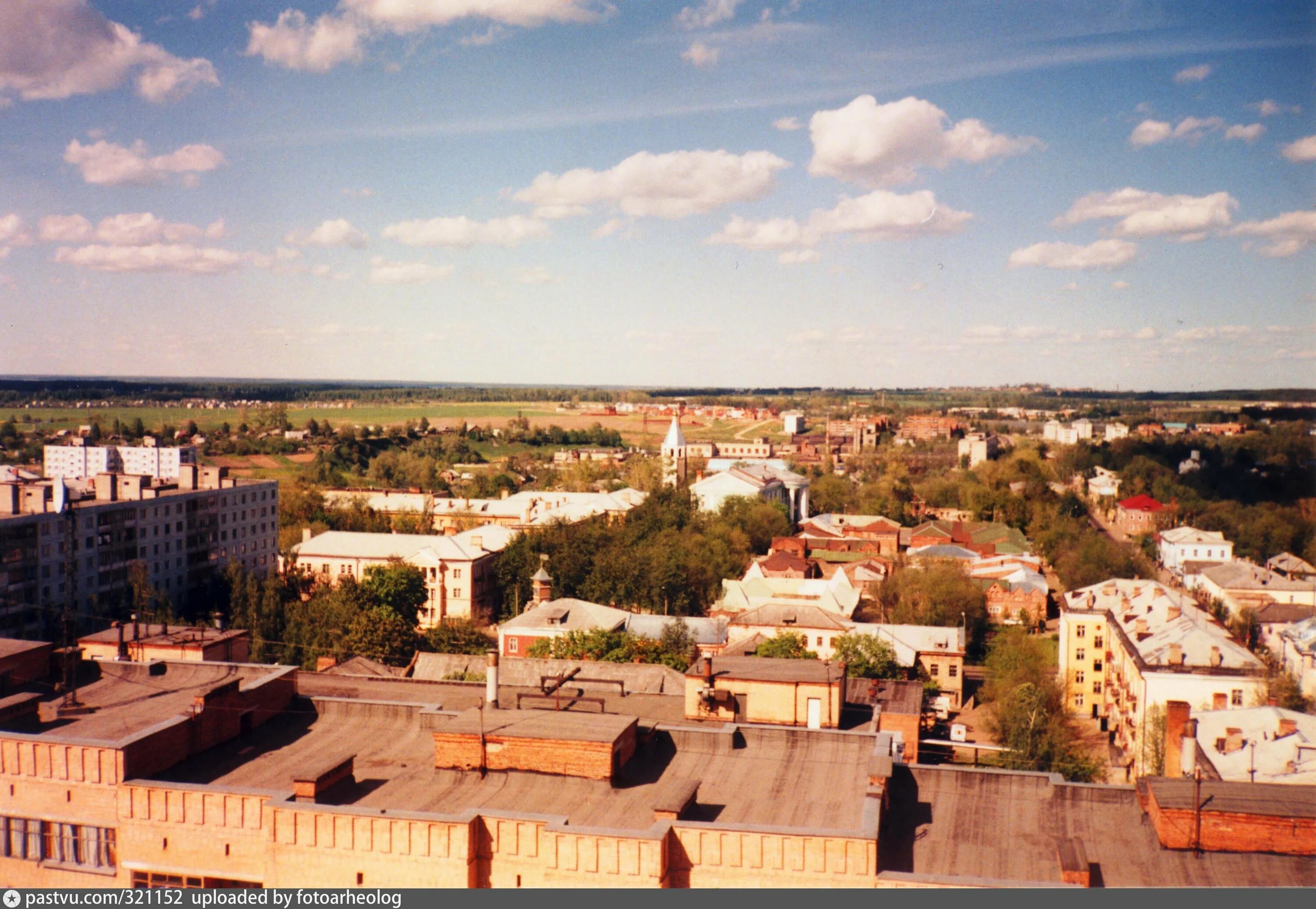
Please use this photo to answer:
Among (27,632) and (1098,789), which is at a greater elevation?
(1098,789)

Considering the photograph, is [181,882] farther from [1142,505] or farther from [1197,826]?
[1142,505]

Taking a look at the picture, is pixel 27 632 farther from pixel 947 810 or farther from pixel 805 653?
pixel 947 810

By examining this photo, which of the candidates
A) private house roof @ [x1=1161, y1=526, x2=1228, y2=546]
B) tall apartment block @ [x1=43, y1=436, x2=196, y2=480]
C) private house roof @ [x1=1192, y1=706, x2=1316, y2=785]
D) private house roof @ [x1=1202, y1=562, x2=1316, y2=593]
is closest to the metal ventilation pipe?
private house roof @ [x1=1192, y1=706, x2=1316, y2=785]

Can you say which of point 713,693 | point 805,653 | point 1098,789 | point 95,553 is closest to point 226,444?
point 95,553

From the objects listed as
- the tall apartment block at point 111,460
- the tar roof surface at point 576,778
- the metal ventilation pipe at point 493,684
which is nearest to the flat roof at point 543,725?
the tar roof surface at point 576,778

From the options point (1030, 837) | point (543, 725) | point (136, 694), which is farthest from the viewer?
point (136, 694)

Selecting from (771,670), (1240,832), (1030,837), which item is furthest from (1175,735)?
(1030,837)

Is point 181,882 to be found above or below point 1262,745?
above

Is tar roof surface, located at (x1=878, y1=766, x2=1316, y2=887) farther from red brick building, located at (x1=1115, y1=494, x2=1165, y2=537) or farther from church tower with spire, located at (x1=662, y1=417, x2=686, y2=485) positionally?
church tower with spire, located at (x1=662, y1=417, x2=686, y2=485)
